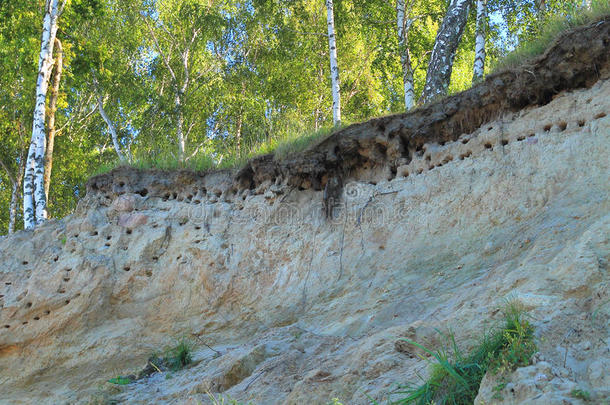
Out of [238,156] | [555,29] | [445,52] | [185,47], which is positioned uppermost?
[185,47]

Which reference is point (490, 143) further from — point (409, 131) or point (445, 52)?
point (445, 52)

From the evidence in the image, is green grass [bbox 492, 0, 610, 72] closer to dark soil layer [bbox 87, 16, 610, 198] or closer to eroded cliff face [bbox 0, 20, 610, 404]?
dark soil layer [bbox 87, 16, 610, 198]

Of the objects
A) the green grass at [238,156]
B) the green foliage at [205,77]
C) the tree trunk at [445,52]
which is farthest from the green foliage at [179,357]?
the green foliage at [205,77]

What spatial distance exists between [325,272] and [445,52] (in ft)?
18.6

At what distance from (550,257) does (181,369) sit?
16.1 ft

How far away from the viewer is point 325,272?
938 centimetres

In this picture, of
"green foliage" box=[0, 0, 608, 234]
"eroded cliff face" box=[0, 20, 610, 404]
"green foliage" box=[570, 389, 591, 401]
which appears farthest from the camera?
"green foliage" box=[0, 0, 608, 234]

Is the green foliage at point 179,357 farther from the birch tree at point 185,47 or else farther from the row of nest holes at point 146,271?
the birch tree at point 185,47

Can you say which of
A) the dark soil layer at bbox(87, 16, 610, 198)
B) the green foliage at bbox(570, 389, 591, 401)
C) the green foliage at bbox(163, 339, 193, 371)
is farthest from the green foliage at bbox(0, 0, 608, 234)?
the green foliage at bbox(570, 389, 591, 401)

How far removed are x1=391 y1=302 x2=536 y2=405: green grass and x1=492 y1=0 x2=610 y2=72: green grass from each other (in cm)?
496

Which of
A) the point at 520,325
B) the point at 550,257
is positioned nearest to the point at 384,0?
the point at 550,257

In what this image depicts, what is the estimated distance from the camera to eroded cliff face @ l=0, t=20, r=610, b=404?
215 inches

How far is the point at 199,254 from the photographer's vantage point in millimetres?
10477

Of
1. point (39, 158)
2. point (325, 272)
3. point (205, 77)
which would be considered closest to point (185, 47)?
point (205, 77)
